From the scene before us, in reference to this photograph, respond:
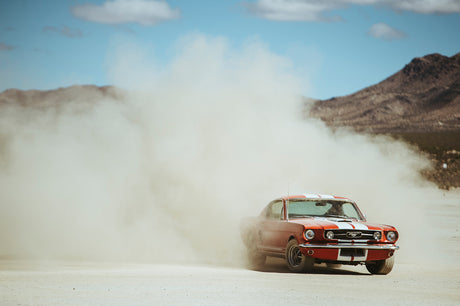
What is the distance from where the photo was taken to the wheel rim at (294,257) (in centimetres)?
1335

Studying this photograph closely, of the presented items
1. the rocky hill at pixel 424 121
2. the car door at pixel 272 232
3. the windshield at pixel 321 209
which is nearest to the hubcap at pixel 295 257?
the car door at pixel 272 232

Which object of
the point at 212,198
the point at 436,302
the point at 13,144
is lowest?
the point at 436,302

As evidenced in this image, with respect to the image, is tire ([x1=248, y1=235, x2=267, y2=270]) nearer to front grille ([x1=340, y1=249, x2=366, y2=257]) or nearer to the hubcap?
the hubcap

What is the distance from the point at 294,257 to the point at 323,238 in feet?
3.04

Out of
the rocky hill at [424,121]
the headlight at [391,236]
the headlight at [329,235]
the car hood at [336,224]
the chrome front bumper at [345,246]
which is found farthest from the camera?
the rocky hill at [424,121]

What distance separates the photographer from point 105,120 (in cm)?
2258

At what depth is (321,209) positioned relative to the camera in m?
15.5

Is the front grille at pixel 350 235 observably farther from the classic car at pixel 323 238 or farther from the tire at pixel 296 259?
the tire at pixel 296 259

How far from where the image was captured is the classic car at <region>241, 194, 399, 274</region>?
12.8 m

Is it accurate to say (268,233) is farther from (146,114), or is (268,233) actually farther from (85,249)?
(146,114)

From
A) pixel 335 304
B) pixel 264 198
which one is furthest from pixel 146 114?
pixel 335 304

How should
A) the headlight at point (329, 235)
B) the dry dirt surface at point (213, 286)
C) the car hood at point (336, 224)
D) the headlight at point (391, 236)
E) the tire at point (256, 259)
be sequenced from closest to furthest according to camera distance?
the dry dirt surface at point (213, 286), the headlight at point (329, 235), the car hood at point (336, 224), the headlight at point (391, 236), the tire at point (256, 259)

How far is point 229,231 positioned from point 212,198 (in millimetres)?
1703

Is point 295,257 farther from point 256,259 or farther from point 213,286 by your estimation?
point 213,286
